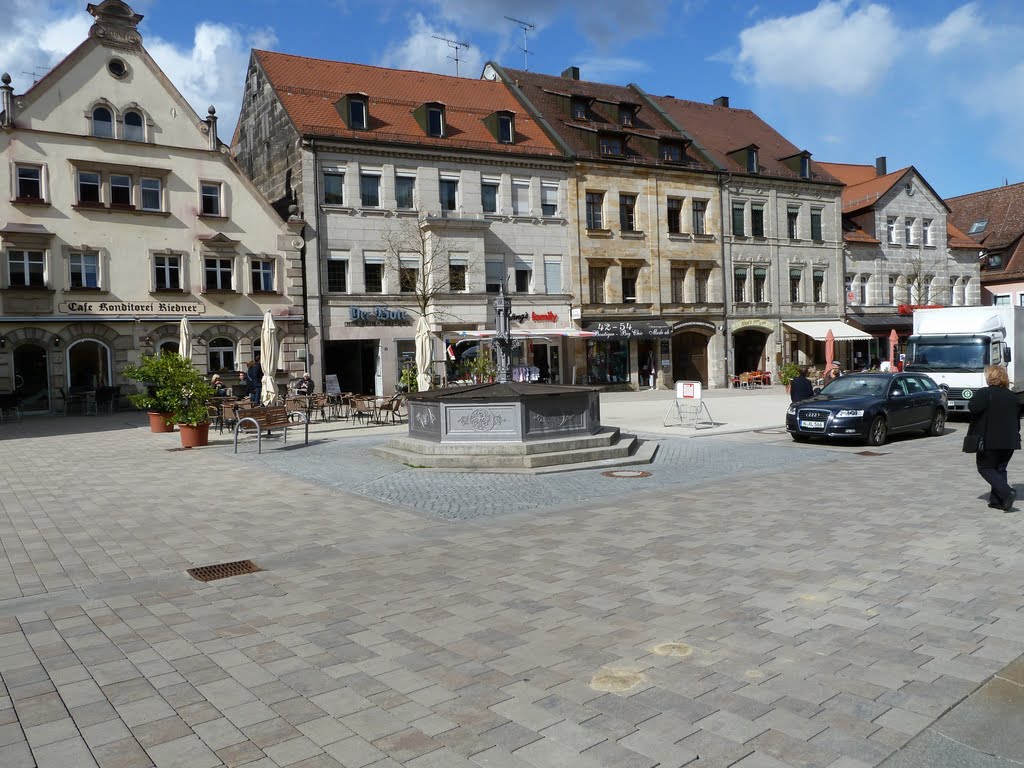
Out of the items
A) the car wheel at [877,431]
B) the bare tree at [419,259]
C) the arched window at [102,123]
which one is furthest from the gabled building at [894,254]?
the arched window at [102,123]

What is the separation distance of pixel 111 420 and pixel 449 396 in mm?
15550

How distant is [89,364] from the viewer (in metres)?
28.7

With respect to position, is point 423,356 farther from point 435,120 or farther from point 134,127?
point 435,120

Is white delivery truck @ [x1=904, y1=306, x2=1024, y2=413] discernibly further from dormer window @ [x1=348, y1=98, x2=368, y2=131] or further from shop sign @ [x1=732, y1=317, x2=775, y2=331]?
dormer window @ [x1=348, y1=98, x2=368, y2=131]

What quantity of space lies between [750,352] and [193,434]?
33574mm

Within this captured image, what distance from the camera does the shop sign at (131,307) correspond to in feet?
92.2

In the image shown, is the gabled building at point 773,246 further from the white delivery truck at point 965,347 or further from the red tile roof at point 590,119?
the white delivery truck at point 965,347

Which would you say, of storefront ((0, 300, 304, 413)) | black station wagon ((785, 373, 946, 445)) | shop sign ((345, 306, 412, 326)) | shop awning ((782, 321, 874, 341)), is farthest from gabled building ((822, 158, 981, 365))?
storefront ((0, 300, 304, 413))

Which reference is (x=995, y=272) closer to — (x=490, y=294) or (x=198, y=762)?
(x=490, y=294)

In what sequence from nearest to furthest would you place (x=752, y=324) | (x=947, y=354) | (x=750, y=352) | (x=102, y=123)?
(x=947, y=354)
(x=102, y=123)
(x=752, y=324)
(x=750, y=352)

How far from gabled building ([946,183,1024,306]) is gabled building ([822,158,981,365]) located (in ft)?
13.8

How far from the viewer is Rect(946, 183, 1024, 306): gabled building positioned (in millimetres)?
53094

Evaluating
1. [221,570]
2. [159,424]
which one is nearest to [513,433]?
[221,570]

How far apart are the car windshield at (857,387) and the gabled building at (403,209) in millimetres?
15937
